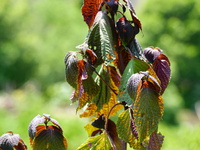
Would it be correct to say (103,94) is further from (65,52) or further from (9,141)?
(65,52)

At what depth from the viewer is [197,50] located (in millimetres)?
11055

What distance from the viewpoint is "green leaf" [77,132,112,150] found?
86 cm

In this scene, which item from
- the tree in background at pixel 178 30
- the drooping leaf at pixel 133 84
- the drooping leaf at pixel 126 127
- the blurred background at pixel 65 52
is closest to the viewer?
the drooping leaf at pixel 133 84

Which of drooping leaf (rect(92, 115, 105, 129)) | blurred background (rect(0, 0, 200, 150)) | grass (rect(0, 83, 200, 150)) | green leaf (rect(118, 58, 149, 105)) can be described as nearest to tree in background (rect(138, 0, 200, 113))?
blurred background (rect(0, 0, 200, 150))

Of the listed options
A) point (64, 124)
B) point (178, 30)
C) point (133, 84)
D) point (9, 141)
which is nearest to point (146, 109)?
point (133, 84)

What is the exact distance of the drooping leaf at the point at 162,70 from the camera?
882 mm

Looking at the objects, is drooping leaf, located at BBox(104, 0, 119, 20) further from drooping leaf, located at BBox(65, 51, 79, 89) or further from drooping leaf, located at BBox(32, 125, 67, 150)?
drooping leaf, located at BBox(32, 125, 67, 150)

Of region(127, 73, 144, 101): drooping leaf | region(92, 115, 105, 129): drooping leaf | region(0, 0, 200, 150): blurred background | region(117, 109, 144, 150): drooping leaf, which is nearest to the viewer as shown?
region(127, 73, 144, 101): drooping leaf

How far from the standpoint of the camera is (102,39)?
0.80 metres

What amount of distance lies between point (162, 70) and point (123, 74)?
0.10 m

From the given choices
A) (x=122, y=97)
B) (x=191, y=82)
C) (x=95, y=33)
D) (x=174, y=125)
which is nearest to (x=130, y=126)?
(x=122, y=97)

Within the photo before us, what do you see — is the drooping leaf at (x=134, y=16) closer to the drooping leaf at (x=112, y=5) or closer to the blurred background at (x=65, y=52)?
the drooping leaf at (x=112, y=5)

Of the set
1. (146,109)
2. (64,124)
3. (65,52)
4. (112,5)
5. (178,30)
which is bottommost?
(146,109)

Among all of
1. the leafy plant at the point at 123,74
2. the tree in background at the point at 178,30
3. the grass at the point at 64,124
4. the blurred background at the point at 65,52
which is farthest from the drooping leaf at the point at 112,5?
the tree in background at the point at 178,30
